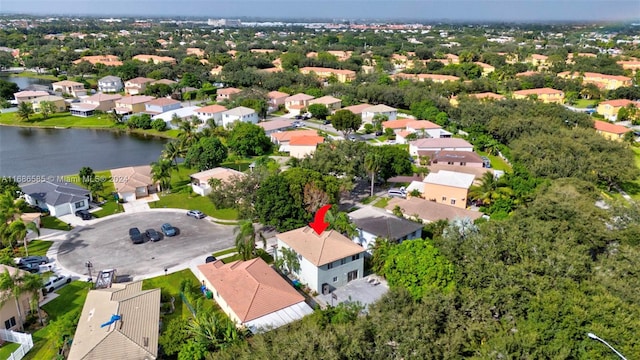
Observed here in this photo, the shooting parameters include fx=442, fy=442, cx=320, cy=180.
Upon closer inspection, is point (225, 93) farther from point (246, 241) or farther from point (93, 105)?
point (246, 241)

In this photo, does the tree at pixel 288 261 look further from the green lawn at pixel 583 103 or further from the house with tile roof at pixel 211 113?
the green lawn at pixel 583 103

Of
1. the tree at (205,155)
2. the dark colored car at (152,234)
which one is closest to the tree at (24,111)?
the tree at (205,155)

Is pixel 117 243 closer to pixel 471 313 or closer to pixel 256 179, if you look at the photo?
pixel 256 179

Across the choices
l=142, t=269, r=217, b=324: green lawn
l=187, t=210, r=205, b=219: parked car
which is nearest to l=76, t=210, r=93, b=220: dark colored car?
l=187, t=210, r=205, b=219: parked car

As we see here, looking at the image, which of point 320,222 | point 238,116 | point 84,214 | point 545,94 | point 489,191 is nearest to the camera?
point 320,222

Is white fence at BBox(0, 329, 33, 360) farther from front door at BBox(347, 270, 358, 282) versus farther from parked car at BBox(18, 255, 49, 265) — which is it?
front door at BBox(347, 270, 358, 282)

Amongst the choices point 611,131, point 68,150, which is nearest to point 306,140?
point 68,150

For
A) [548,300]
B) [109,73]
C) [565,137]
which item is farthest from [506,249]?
[109,73]
